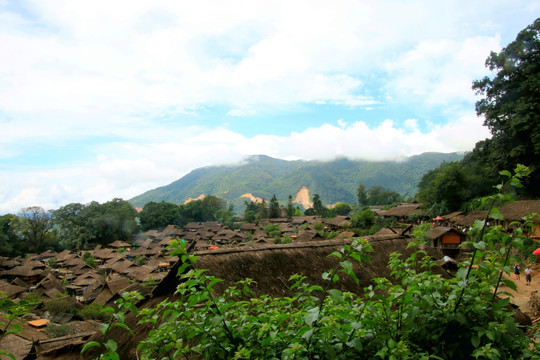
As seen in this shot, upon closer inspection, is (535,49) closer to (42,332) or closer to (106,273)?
(42,332)

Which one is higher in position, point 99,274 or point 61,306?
point 61,306

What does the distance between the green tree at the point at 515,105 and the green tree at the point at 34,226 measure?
6296cm

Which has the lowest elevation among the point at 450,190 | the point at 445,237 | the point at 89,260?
the point at 89,260

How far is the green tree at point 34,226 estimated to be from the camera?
49325 mm

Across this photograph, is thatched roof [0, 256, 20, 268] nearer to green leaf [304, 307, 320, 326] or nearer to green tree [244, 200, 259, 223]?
green tree [244, 200, 259, 223]

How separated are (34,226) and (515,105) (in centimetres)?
6512

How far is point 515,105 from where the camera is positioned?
20750 millimetres

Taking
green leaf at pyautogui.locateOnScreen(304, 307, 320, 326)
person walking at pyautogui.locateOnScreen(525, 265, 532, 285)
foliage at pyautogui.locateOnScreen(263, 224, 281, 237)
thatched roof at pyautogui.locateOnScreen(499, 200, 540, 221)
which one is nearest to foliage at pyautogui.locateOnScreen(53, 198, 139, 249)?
foliage at pyautogui.locateOnScreen(263, 224, 281, 237)

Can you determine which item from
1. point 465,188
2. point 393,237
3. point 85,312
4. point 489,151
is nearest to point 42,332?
point 85,312

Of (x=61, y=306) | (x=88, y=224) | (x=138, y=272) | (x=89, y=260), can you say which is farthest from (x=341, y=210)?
(x=61, y=306)

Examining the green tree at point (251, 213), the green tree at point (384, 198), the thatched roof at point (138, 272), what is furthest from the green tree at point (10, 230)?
the green tree at point (384, 198)

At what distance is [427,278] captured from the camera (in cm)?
205

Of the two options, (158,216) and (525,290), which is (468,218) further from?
(158,216)

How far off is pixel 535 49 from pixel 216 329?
28.2 m
